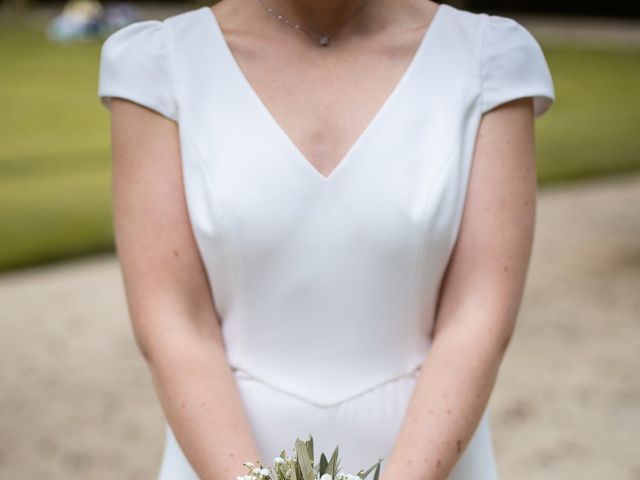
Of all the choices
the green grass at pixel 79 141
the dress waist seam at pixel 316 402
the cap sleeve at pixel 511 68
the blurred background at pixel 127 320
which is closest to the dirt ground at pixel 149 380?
the blurred background at pixel 127 320

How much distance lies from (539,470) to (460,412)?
233 cm

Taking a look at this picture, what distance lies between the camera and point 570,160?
8789mm

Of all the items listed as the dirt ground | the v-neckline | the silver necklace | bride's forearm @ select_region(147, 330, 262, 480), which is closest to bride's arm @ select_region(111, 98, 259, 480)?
bride's forearm @ select_region(147, 330, 262, 480)

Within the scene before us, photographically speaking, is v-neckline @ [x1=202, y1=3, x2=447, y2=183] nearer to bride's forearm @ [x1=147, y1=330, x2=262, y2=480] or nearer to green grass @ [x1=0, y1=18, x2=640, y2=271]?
bride's forearm @ [x1=147, y1=330, x2=262, y2=480]

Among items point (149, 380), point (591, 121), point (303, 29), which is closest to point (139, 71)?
point (303, 29)

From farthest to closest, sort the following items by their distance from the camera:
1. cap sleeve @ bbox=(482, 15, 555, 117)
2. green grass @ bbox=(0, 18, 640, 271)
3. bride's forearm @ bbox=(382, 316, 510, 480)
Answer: green grass @ bbox=(0, 18, 640, 271) < cap sleeve @ bbox=(482, 15, 555, 117) < bride's forearm @ bbox=(382, 316, 510, 480)

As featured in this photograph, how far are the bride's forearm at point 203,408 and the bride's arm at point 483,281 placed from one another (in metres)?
0.23

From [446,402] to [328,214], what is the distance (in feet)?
1.02

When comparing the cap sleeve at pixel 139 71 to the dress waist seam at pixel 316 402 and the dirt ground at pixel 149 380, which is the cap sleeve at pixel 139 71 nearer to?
the dress waist seam at pixel 316 402

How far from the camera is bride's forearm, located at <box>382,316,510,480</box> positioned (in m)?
1.50

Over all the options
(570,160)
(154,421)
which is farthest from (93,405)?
(570,160)

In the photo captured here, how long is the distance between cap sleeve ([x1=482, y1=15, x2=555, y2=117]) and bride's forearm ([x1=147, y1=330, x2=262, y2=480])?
0.54 metres

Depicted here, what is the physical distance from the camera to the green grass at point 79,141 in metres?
6.64

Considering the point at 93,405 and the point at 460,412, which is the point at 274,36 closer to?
the point at 460,412
